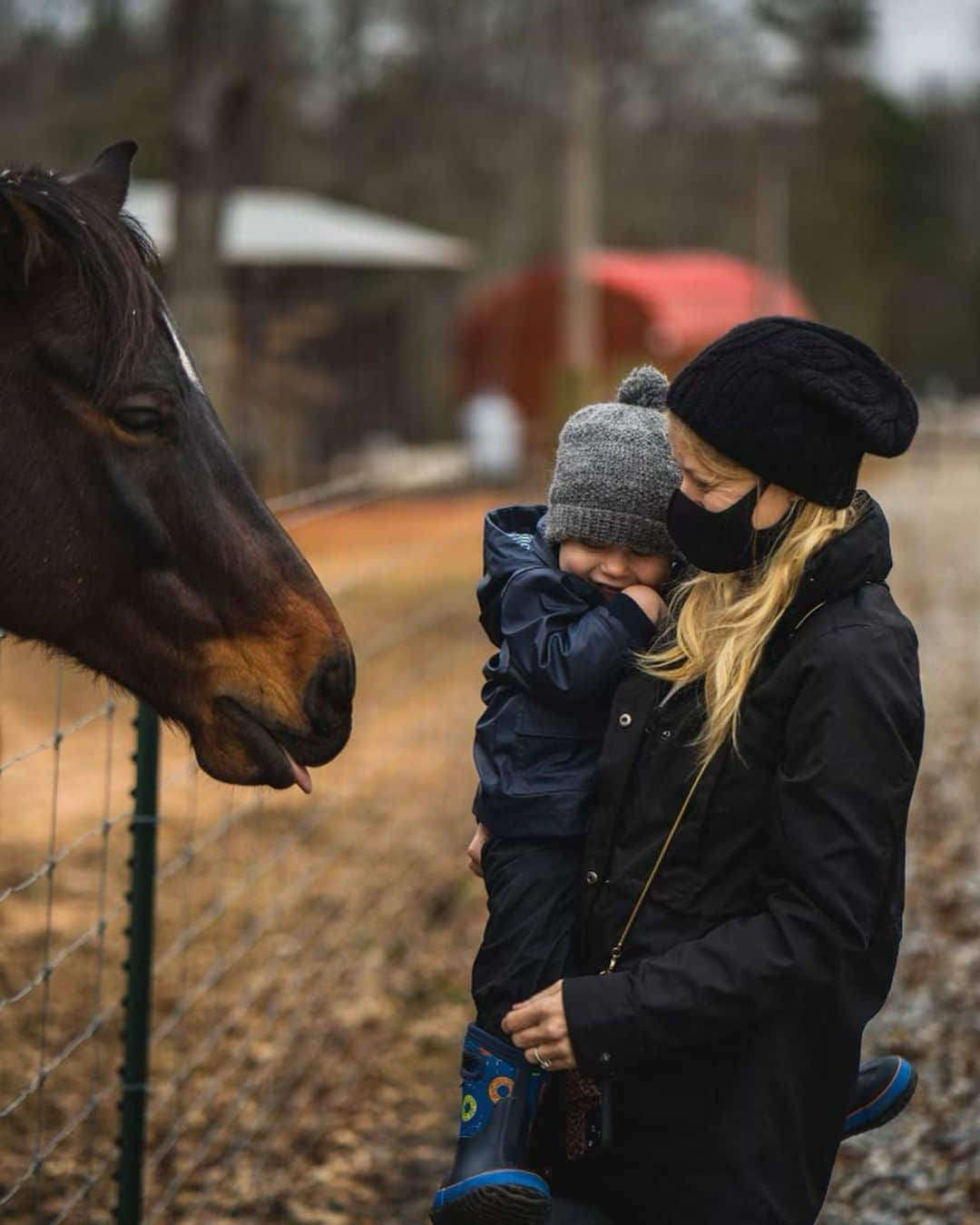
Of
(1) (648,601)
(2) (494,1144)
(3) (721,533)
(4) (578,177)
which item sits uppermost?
(3) (721,533)

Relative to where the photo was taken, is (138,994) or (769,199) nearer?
(138,994)

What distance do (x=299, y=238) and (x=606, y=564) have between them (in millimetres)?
20938

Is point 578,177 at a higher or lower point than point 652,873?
lower

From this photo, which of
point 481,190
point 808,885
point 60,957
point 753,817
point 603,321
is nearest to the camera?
point 808,885

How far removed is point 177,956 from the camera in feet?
18.2

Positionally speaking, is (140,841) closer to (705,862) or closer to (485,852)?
(485,852)

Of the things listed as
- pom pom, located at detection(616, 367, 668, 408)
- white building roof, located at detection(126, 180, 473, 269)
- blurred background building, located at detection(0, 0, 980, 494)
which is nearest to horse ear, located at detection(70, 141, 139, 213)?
pom pom, located at detection(616, 367, 668, 408)

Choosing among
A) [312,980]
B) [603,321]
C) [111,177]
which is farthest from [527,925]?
[603,321]

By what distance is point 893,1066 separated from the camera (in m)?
2.40

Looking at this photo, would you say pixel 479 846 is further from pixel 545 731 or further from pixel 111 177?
pixel 111 177

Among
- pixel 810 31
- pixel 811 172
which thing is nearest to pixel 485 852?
pixel 810 31

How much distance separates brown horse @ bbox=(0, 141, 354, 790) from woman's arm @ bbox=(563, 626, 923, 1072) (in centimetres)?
62

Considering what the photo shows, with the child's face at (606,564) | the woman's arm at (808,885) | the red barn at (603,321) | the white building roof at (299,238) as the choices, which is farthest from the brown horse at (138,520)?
the red barn at (603,321)

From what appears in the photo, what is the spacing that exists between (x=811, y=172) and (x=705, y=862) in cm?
4661
